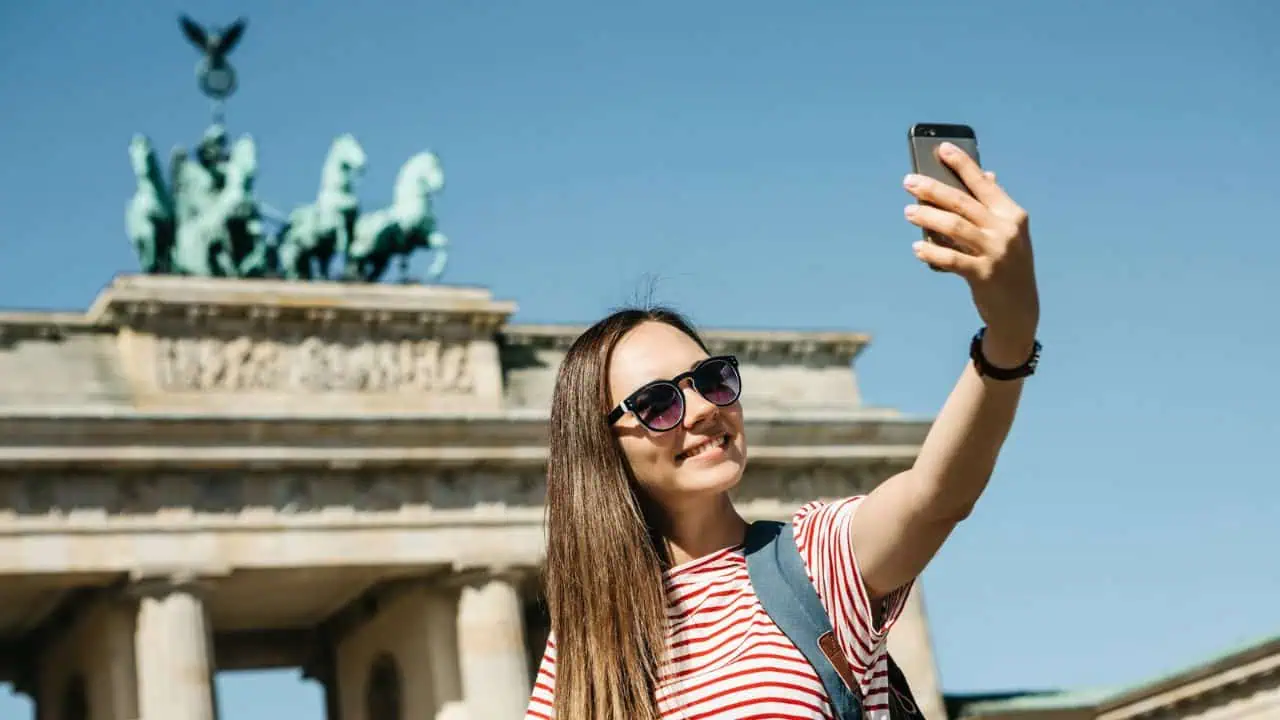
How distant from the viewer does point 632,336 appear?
13.4 feet

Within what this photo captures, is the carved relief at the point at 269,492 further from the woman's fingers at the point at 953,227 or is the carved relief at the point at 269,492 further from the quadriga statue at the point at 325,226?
the woman's fingers at the point at 953,227

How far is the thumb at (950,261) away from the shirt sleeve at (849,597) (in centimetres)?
→ 55

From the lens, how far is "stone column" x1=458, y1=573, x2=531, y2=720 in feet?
100

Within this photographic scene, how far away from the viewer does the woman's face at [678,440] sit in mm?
3838

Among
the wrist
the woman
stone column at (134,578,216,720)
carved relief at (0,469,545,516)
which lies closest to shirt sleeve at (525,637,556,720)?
the woman

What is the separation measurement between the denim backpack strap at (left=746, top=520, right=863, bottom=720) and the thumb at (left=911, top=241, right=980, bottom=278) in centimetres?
72

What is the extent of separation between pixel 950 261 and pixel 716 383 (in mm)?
811

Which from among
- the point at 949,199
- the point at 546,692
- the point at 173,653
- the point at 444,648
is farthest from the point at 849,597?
the point at 444,648

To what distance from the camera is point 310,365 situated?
31.9 m

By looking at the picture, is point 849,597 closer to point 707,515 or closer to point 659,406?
point 707,515

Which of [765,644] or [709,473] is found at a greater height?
[709,473]

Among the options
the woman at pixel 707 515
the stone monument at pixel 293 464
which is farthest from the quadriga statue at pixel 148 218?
the woman at pixel 707 515

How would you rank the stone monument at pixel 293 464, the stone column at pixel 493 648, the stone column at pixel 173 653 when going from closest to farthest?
1. the stone column at pixel 173 653
2. the stone monument at pixel 293 464
3. the stone column at pixel 493 648

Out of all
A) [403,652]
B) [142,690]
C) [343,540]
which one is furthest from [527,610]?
[142,690]
